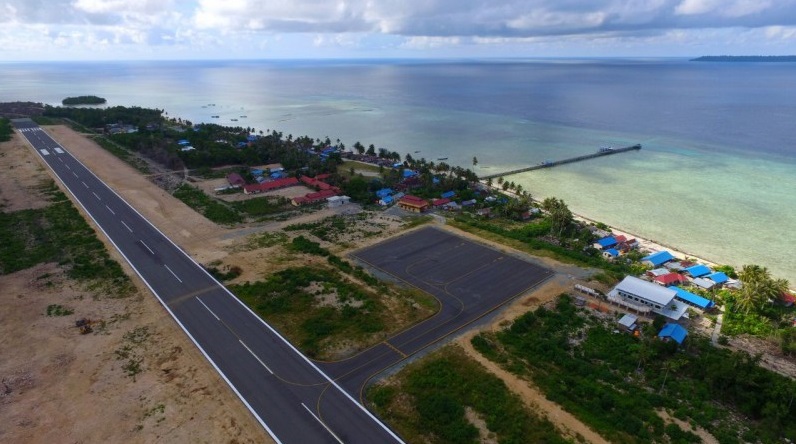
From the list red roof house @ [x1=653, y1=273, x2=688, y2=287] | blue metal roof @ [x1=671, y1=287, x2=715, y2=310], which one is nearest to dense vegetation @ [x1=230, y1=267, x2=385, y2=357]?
blue metal roof @ [x1=671, y1=287, x2=715, y2=310]

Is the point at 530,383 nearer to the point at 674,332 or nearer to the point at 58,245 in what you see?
the point at 674,332

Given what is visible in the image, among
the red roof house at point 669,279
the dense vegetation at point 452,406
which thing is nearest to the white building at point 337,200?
the dense vegetation at point 452,406

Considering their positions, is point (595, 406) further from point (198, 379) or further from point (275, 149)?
point (275, 149)

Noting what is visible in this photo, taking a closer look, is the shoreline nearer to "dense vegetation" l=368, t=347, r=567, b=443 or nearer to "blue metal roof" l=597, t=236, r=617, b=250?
"blue metal roof" l=597, t=236, r=617, b=250

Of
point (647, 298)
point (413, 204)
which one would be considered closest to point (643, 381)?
point (647, 298)

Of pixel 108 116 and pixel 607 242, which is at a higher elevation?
pixel 108 116

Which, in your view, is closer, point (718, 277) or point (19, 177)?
point (718, 277)
